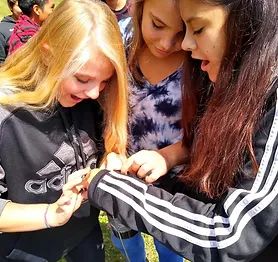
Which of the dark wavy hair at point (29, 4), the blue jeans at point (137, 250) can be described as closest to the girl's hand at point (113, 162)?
the blue jeans at point (137, 250)

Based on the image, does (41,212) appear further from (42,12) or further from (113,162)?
(42,12)

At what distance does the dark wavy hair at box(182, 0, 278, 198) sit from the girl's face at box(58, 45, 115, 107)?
1.21 ft

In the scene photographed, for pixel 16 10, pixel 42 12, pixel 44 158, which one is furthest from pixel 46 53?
pixel 16 10

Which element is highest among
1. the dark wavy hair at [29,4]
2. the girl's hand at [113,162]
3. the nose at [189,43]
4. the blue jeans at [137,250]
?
the nose at [189,43]

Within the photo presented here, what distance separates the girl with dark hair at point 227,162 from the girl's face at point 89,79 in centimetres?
30

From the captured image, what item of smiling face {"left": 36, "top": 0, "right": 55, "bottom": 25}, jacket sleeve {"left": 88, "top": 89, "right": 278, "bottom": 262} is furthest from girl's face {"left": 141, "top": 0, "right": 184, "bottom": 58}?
smiling face {"left": 36, "top": 0, "right": 55, "bottom": 25}

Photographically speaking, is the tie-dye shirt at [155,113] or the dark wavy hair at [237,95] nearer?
the dark wavy hair at [237,95]

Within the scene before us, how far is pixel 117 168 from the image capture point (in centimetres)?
140

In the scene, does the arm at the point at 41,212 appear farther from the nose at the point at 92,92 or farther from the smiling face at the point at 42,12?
the smiling face at the point at 42,12

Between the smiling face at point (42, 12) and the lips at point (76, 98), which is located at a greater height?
the lips at point (76, 98)

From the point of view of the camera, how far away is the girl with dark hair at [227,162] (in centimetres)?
104

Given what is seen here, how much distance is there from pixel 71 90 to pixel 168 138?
0.43m

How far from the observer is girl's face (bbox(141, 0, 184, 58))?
4.93ft

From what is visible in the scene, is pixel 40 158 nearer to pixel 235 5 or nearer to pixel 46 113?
pixel 46 113
